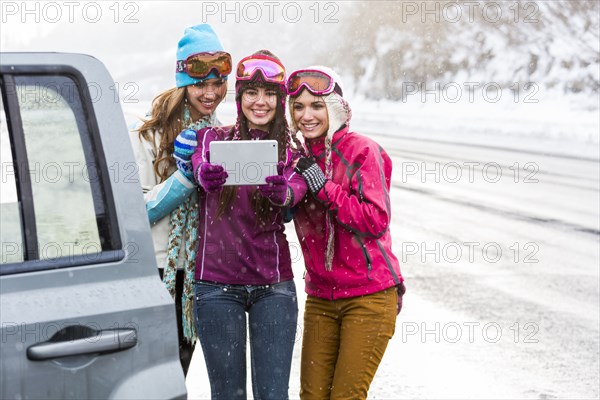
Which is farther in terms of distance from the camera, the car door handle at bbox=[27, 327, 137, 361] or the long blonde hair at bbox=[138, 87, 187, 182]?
the long blonde hair at bbox=[138, 87, 187, 182]

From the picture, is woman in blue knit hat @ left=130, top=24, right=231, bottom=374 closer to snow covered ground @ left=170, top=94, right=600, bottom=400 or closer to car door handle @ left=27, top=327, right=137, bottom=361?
car door handle @ left=27, top=327, right=137, bottom=361

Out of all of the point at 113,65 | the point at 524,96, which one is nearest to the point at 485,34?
the point at 524,96

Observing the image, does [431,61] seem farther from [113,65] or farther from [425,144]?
[113,65]

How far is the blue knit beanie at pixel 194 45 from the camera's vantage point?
3363 mm

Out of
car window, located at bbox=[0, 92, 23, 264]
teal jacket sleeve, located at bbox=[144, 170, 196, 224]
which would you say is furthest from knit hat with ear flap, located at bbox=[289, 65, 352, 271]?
car window, located at bbox=[0, 92, 23, 264]

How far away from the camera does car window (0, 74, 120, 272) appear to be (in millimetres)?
2162

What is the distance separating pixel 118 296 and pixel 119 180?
31 centimetres

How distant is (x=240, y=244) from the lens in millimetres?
3119

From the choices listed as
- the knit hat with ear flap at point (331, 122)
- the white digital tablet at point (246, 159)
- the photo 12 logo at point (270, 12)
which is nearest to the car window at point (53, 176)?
the white digital tablet at point (246, 159)

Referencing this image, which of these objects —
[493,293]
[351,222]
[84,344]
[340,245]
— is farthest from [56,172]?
[493,293]

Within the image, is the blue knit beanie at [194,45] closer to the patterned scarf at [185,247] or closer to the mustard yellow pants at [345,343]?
the patterned scarf at [185,247]

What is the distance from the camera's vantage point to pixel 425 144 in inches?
805

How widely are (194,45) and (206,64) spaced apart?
0.37ft

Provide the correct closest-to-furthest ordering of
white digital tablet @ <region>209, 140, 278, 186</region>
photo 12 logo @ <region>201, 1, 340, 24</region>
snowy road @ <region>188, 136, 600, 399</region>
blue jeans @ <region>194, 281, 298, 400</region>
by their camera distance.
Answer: white digital tablet @ <region>209, 140, 278, 186</region>, blue jeans @ <region>194, 281, 298, 400</region>, snowy road @ <region>188, 136, 600, 399</region>, photo 12 logo @ <region>201, 1, 340, 24</region>
